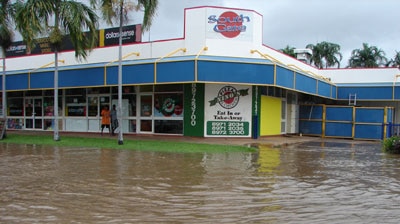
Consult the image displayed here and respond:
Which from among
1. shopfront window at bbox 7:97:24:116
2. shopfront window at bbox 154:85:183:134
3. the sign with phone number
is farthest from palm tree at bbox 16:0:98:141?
shopfront window at bbox 7:97:24:116

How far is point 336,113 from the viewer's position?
22.6 meters

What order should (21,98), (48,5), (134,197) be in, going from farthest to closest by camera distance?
1. (21,98)
2. (48,5)
3. (134,197)

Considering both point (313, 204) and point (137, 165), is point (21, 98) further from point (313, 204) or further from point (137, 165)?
point (313, 204)

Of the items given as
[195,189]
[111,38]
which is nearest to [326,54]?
[111,38]

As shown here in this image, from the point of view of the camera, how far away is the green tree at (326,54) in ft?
167

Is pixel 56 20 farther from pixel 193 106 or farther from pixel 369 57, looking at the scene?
pixel 369 57

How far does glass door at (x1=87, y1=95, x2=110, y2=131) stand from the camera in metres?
21.5

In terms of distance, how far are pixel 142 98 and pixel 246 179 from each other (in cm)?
1259

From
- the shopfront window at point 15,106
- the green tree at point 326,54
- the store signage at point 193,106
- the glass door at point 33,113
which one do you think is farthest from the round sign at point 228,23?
the green tree at point 326,54

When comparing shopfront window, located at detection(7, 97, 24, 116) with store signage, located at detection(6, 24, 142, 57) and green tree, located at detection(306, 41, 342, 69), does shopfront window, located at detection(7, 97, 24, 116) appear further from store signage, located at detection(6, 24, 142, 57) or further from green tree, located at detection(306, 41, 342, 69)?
green tree, located at detection(306, 41, 342, 69)

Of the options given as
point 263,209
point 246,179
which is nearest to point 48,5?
point 246,179

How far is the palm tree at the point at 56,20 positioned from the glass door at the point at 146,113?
422cm

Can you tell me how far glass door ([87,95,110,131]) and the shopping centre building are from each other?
0.06 meters

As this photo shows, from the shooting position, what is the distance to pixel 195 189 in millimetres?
7426
